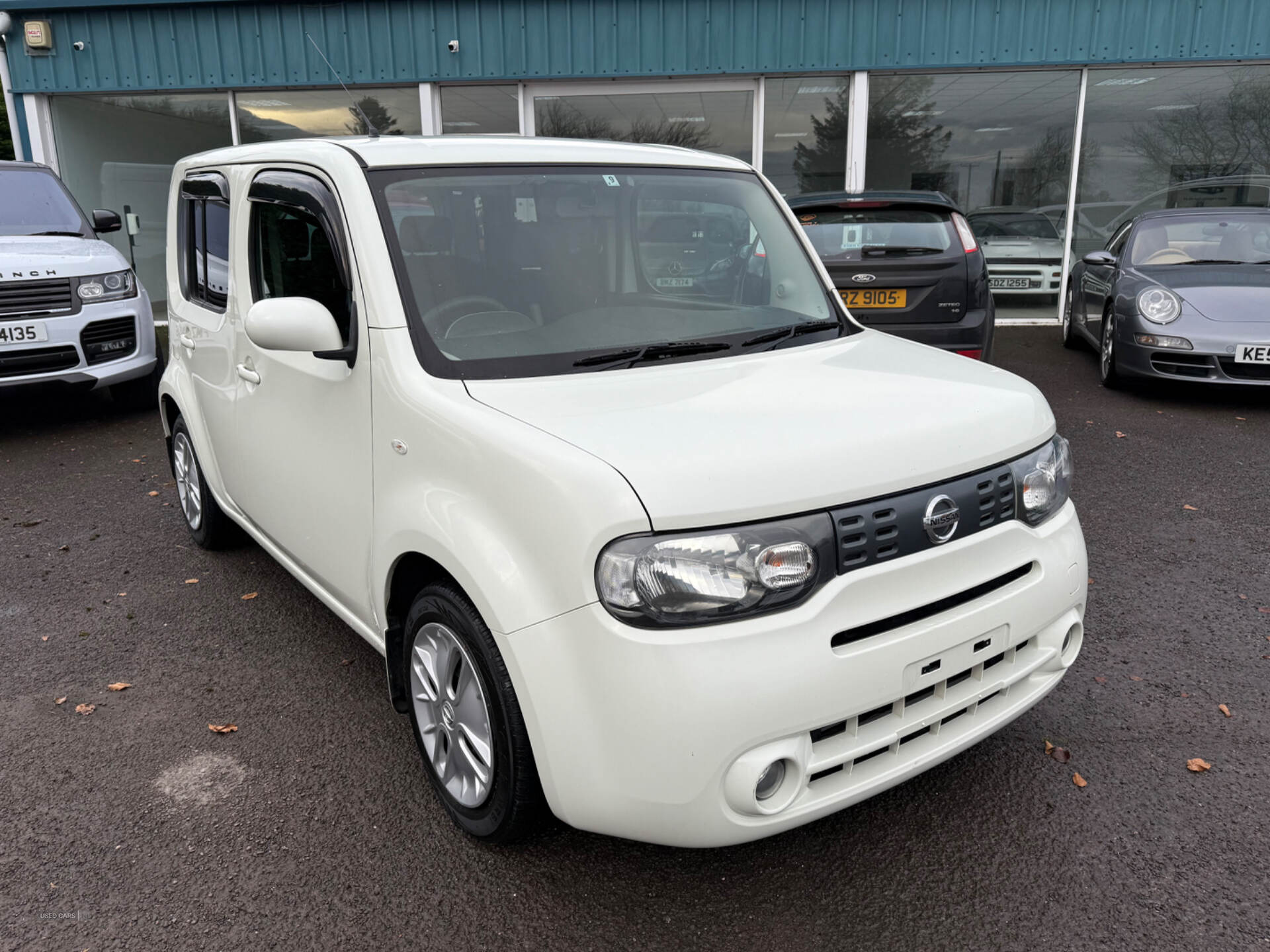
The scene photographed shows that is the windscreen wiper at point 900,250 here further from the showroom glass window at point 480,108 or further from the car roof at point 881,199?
the showroom glass window at point 480,108

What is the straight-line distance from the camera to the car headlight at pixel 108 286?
709 centimetres

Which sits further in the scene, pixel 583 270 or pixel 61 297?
pixel 61 297

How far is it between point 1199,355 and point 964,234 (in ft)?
6.76

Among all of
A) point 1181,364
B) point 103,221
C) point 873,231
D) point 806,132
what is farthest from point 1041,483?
point 806,132

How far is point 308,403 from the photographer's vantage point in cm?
296

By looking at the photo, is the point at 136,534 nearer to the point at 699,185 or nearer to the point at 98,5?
the point at 699,185

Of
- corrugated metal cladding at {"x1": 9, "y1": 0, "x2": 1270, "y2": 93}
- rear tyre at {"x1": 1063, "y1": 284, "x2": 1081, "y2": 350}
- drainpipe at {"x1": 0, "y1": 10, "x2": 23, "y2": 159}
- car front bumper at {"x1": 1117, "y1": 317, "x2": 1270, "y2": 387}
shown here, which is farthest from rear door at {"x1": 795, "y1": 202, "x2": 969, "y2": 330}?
drainpipe at {"x1": 0, "y1": 10, "x2": 23, "y2": 159}

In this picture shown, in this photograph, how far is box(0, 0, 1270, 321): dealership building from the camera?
1094 cm

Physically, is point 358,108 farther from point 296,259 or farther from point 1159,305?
point 1159,305

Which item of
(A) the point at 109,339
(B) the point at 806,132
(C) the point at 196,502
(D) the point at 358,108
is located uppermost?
(B) the point at 806,132

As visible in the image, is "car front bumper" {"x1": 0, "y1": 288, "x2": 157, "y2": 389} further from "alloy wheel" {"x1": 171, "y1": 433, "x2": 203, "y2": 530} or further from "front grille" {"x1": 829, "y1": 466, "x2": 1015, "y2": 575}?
"front grille" {"x1": 829, "y1": 466, "x2": 1015, "y2": 575}

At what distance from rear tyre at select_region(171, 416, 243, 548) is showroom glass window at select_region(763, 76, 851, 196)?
27.3 feet

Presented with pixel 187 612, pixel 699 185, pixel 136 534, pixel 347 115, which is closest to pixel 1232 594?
pixel 699 185

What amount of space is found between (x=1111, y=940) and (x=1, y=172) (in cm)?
900
